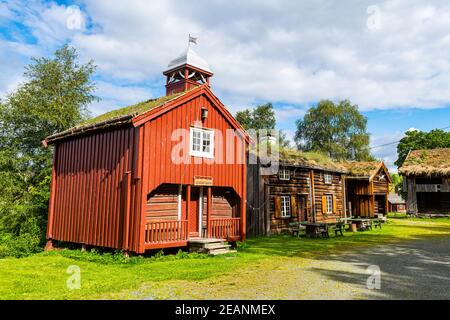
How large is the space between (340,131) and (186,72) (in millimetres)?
32413

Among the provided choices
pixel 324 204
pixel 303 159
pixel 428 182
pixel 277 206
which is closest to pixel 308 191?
pixel 303 159

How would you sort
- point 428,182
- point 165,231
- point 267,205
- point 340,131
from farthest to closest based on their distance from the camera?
point 340,131
point 428,182
point 267,205
point 165,231

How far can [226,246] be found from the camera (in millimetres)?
13305

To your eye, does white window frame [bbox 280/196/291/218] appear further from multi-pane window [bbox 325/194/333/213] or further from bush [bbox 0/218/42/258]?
bush [bbox 0/218/42/258]

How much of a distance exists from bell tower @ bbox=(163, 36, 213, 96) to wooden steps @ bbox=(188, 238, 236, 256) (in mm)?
7341

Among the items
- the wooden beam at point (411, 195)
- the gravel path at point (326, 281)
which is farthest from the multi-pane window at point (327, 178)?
the wooden beam at point (411, 195)

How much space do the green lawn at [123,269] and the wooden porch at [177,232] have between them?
1.83 ft

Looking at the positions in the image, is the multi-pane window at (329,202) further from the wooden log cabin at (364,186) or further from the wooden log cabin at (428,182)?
the wooden log cabin at (428,182)

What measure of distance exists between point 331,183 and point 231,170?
12662 millimetres

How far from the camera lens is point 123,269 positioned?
1034 centimetres

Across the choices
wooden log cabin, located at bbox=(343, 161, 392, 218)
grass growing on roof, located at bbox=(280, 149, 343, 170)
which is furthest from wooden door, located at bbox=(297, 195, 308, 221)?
wooden log cabin, located at bbox=(343, 161, 392, 218)

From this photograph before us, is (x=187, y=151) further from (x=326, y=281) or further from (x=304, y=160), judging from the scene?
(x=304, y=160)

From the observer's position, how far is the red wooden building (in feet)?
39.3

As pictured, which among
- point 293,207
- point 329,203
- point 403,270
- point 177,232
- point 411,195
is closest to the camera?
point 403,270
